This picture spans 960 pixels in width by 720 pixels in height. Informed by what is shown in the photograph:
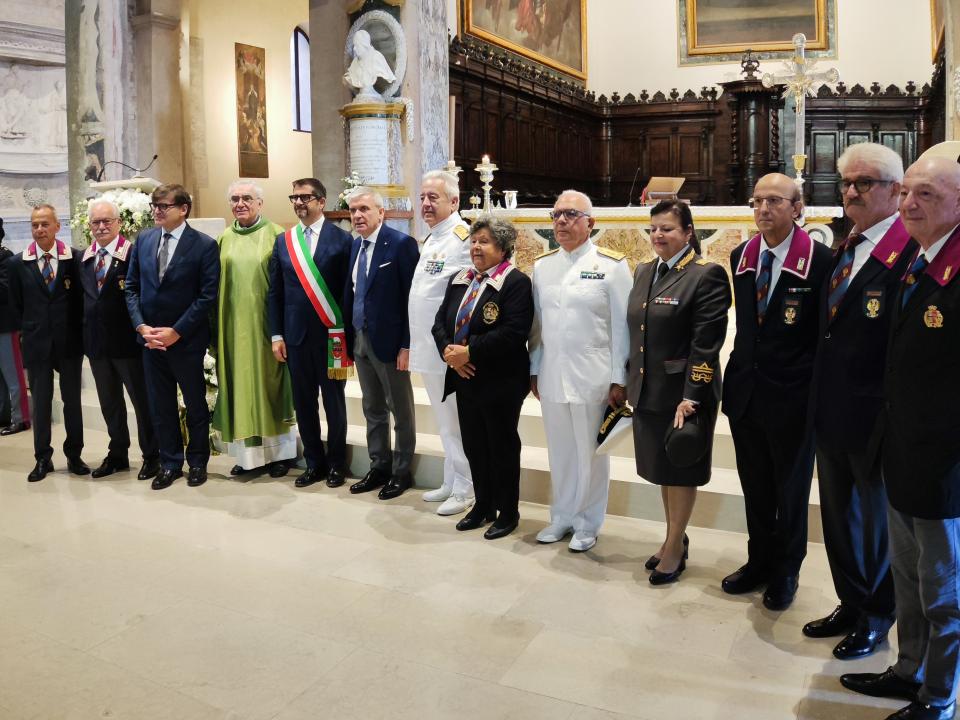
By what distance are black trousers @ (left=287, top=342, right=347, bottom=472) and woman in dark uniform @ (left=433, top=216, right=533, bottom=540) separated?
946mm

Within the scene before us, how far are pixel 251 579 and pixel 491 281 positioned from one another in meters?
1.61

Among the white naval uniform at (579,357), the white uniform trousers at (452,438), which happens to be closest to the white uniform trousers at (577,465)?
the white naval uniform at (579,357)

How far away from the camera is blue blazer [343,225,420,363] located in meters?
4.59

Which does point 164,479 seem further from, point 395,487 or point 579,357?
point 579,357

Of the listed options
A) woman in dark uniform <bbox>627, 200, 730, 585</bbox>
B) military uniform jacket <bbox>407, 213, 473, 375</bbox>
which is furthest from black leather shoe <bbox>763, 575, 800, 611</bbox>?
military uniform jacket <bbox>407, 213, 473, 375</bbox>

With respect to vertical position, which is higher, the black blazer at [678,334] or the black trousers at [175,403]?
the black blazer at [678,334]

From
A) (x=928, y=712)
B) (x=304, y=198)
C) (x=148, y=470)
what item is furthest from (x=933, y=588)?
(x=148, y=470)

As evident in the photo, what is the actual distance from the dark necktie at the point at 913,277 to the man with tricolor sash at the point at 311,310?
3.01 meters

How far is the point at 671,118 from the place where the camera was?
13.6m

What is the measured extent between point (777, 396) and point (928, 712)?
1092 millimetres

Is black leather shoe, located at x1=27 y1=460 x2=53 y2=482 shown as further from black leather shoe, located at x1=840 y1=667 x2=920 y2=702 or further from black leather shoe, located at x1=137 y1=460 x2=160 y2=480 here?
black leather shoe, located at x1=840 y1=667 x2=920 y2=702

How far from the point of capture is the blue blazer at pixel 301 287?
478cm

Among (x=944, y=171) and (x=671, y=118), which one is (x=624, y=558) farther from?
(x=671, y=118)

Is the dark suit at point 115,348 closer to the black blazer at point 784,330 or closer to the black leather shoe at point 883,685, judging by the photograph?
the black blazer at point 784,330
